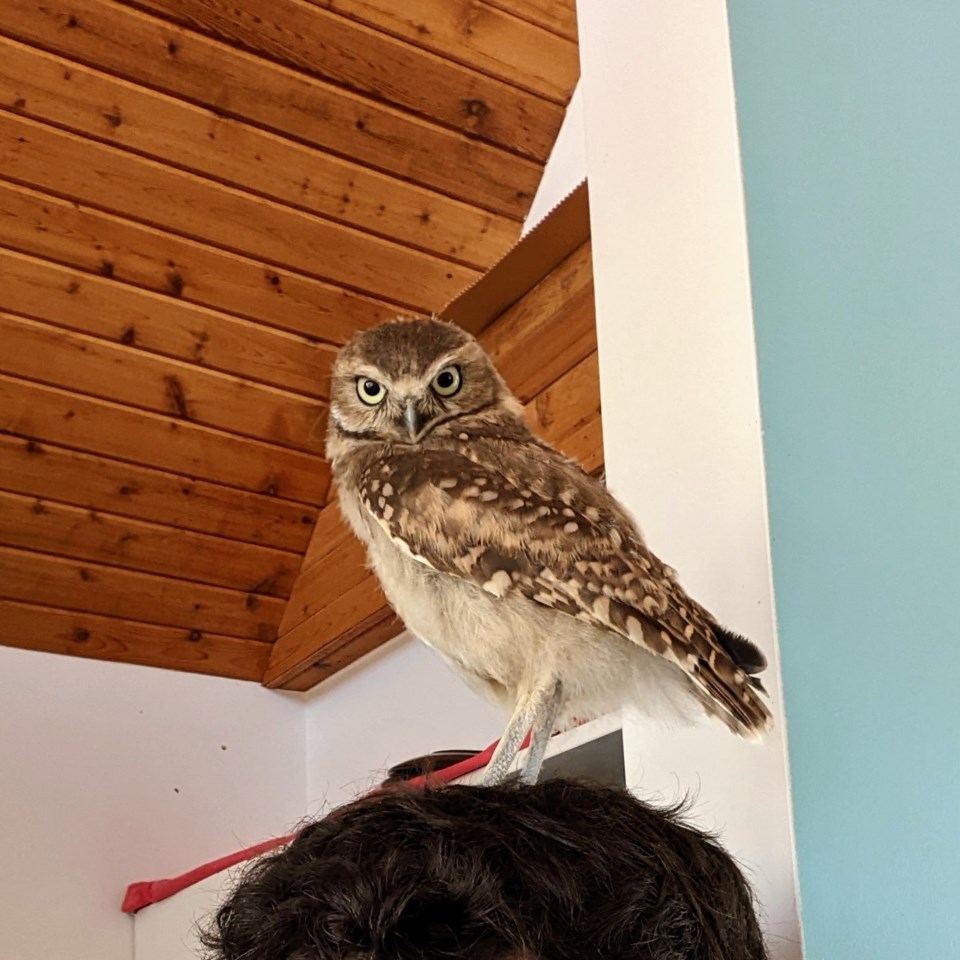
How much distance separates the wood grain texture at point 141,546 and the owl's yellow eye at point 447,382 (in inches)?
79.1

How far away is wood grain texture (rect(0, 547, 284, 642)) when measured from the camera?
10.0 feet

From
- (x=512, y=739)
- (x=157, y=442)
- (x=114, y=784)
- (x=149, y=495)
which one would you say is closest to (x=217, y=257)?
(x=157, y=442)

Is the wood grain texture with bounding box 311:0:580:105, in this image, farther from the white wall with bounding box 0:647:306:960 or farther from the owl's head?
the white wall with bounding box 0:647:306:960

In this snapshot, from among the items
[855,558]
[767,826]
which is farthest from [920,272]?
[767,826]

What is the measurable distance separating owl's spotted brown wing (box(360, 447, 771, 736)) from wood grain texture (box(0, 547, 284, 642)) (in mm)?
2202

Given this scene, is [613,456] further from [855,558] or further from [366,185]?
[366,185]

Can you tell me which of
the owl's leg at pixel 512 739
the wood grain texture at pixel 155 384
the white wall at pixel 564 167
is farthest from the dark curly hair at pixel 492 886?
the white wall at pixel 564 167

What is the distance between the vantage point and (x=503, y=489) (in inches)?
40.8

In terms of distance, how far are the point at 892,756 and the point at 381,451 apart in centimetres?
50

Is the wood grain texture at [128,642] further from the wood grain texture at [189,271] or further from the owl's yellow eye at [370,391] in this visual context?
the owl's yellow eye at [370,391]

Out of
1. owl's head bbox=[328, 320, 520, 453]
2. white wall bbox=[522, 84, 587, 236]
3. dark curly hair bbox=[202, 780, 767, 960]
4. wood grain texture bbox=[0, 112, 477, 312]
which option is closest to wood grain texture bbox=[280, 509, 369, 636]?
wood grain texture bbox=[0, 112, 477, 312]

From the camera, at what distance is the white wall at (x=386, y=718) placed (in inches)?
116

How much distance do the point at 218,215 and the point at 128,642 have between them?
117 cm

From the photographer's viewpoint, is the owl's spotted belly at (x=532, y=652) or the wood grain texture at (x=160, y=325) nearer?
the owl's spotted belly at (x=532, y=652)
